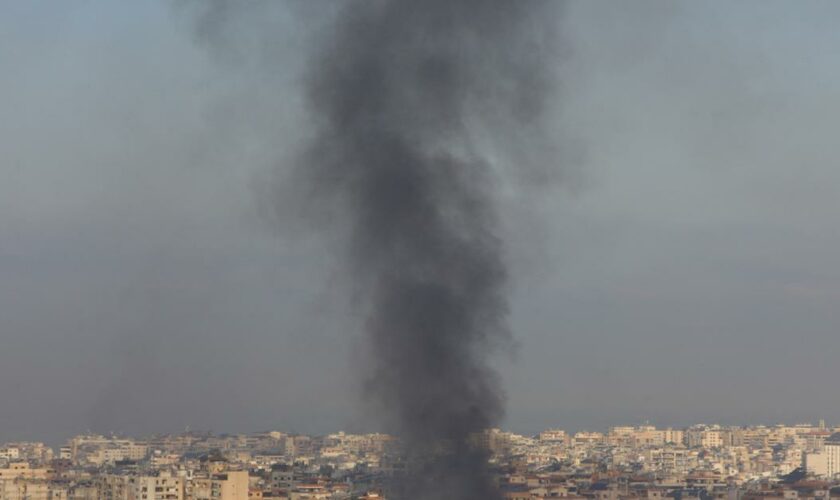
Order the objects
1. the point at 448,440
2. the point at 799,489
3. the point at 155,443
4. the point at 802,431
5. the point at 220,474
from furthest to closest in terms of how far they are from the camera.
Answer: the point at 802,431 → the point at 155,443 → the point at 799,489 → the point at 220,474 → the point at 448,440

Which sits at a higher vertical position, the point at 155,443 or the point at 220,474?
the point at 155,443

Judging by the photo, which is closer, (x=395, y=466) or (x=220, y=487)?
(x=395, y=466)

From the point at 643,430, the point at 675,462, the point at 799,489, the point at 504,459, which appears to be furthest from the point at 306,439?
the point at 504,459

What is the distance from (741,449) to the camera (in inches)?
2958

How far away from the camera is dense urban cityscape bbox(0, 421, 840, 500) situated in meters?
36.5

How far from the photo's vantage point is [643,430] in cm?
9456

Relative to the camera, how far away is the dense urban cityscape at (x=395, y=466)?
3650 cm

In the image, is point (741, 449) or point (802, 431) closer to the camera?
point (741, 449)

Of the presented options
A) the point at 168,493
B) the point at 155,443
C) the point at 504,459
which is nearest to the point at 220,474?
the point at 168,493

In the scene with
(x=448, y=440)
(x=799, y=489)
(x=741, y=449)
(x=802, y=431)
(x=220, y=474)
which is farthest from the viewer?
(x=802, y=431)

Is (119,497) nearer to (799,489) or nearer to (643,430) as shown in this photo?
(799,489)

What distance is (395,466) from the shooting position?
67.7 ft

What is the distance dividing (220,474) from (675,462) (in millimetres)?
36052

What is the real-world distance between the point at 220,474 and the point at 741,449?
140 ft
